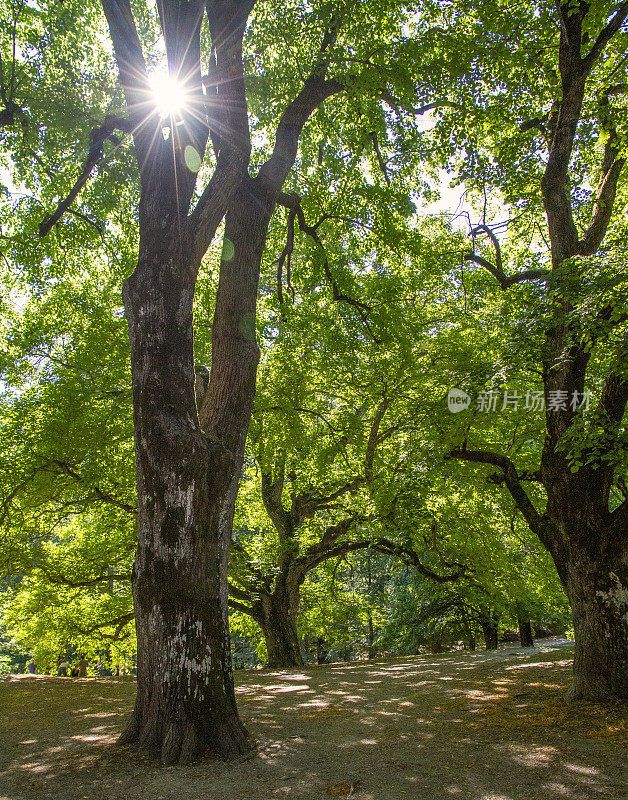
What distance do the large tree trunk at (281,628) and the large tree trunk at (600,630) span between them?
8565mm

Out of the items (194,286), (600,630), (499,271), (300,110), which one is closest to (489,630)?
(600,630)

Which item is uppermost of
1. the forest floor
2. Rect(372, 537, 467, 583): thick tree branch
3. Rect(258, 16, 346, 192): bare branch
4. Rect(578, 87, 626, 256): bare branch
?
Rect(258, 16, 346, 192): bare branch

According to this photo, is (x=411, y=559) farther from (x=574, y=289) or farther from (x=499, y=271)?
(x=574, y=289)

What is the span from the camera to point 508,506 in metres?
11.5

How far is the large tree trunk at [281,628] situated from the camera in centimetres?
1277

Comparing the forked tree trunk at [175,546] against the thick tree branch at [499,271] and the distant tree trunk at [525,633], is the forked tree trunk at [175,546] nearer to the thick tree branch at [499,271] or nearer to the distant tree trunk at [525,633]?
the thick tree branch at [499,271]

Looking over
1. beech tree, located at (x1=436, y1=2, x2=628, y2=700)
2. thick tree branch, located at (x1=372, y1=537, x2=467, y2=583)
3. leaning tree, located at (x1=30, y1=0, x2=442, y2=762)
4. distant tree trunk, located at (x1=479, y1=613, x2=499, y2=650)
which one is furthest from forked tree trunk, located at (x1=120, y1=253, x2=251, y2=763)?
distant tree trunk, located at (x1=479, y1=613, x2=499, y2=650)

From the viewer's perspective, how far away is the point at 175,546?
4168 mm

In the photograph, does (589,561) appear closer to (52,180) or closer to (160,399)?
(160,399)

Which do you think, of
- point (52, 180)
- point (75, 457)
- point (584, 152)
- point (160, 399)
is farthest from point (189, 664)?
point (584, 152)

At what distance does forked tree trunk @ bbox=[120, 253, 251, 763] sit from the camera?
3928mm

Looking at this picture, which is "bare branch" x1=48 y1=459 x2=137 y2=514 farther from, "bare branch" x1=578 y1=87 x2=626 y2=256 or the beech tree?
"bare branch" x1=578 y1=87 x2=626 y2=256

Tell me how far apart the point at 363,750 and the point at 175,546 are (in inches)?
93.1

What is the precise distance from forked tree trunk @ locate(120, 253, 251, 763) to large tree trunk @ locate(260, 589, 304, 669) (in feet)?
30.0
